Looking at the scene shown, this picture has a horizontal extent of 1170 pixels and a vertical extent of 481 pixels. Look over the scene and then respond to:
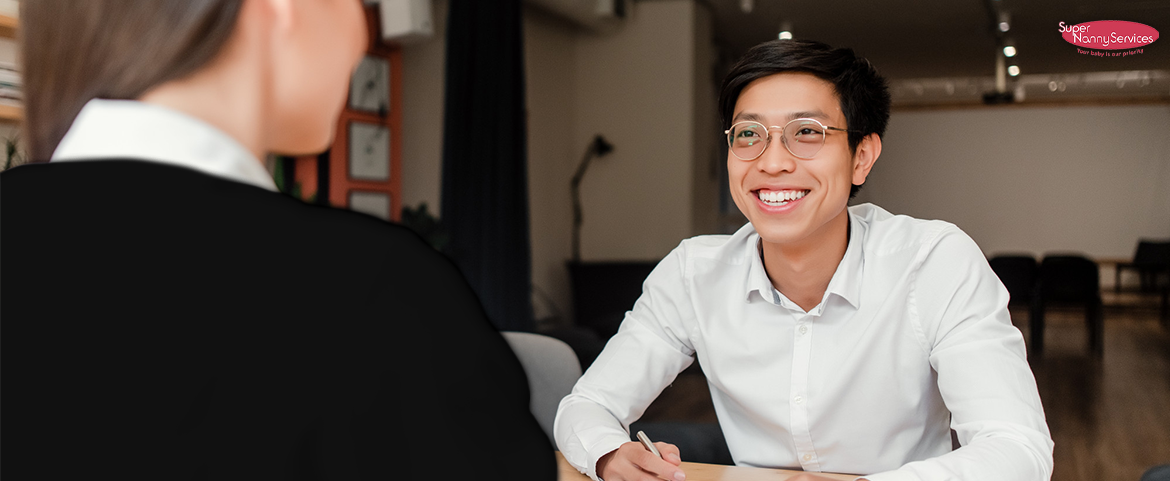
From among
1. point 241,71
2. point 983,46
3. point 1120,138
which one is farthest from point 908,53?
point 241,71

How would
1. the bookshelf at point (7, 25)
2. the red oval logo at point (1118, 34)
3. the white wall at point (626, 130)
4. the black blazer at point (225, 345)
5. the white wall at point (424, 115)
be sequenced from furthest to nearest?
1. the white wall at point (626, 130)
2. the white wall at point (424, 115)
3. the red oval logo at point (1118, 34)
4. the bookshelf at point (7, 25)
5. the black blazer at point (225, 345)

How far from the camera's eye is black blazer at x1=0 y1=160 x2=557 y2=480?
0.32 meters

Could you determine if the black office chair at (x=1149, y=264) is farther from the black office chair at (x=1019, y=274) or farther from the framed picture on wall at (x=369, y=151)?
the framed picture on wall at (x=369, y=151)

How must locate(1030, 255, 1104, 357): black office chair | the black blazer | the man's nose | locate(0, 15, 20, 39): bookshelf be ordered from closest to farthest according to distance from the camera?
the black blazer, the man's nose, locate(0, 15, 20, 39): bookshelf, locate(1030, 255, 1104, 357): black office chair

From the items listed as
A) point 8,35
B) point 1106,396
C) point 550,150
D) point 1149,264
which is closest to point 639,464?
point 8,35

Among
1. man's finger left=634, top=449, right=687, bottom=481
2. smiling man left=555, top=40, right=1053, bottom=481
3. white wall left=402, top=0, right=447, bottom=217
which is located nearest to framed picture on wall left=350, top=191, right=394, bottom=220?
white wall left=402, top=0, right=447, bottom=217

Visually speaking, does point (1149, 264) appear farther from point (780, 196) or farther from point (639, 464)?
point (639, 464)

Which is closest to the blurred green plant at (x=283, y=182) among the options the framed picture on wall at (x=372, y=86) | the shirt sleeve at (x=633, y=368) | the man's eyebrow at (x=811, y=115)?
the framed picture on wall at (x=372, y=86)

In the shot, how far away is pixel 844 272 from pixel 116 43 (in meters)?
1.22

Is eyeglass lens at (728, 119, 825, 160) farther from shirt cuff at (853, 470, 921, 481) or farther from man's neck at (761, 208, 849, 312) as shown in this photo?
shirt cuff at (853, 470, 921, 481)

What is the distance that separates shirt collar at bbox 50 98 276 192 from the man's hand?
2.75 ft

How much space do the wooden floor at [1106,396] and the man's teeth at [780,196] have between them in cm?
262

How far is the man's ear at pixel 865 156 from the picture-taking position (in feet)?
4.77

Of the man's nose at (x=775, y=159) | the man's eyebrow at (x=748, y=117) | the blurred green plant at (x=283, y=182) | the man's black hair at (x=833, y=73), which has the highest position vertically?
the man's black hair at (x=833, y=73)
